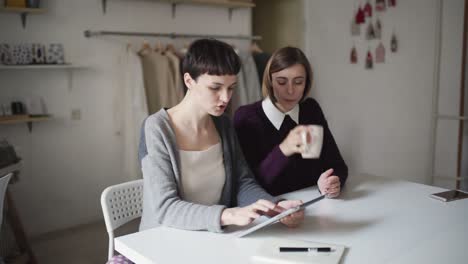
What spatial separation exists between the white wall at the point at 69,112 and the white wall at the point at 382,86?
1.52 meters

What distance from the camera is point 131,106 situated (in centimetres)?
328

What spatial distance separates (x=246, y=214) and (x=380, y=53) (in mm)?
2813

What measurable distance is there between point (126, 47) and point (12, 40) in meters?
0.77

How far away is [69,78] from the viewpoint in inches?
126

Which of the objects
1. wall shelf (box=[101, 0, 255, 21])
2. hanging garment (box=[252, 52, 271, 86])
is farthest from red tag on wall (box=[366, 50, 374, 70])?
wall shelf (box=[101, 0, 255, 21])

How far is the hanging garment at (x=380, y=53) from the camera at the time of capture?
11.8ft

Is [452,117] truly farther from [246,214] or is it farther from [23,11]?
[23,11]

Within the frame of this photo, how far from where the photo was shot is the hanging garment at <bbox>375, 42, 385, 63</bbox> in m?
3.61

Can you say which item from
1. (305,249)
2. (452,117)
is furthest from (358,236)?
(452,117)

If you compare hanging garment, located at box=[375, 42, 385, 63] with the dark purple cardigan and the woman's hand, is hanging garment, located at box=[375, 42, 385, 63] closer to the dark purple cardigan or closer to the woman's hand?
the dark purple cardigan

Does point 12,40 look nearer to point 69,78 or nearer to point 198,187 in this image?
point 69,78

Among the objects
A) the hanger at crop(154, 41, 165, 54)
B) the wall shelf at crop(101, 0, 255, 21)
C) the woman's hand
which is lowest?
the woman's hand

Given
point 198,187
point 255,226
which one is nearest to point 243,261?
point 255,226

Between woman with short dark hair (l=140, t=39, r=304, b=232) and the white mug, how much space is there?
0.17 m
